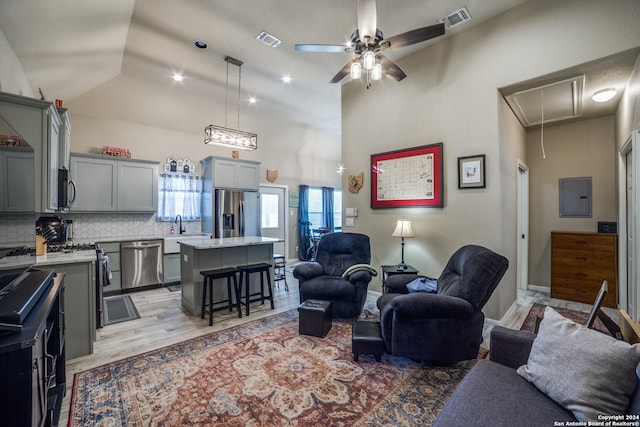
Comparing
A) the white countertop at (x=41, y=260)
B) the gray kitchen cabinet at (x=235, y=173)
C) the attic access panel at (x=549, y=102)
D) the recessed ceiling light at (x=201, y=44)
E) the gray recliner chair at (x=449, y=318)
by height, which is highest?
the recessed ceiling light at (x=201, y=44)

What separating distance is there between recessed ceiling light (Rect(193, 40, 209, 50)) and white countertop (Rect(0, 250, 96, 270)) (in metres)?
2.87

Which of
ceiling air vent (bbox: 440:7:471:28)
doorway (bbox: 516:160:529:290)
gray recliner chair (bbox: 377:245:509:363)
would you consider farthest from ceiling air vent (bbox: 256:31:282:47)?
doorway (bbox: 516:160:529:290)

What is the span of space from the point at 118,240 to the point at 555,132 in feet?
24.2

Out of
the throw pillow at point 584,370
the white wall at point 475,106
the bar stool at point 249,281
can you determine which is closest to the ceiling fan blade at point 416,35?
the white wall at point 475,106

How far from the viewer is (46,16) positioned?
8.07 feet

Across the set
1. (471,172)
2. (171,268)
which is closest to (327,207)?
(171,268)

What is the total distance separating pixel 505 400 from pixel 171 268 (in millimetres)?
5200

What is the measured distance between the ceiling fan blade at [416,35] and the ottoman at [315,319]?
8.73 ft

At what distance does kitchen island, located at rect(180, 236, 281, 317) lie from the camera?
3.57m

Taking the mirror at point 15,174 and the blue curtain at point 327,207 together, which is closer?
the mirror at point 15,174

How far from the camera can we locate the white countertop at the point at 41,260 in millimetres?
2274

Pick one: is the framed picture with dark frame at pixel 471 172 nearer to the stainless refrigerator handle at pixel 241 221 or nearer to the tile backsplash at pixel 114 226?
the stainless refrigerator handle at pixel 241 221

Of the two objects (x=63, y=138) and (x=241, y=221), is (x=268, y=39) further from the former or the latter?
(x=241, y=221)

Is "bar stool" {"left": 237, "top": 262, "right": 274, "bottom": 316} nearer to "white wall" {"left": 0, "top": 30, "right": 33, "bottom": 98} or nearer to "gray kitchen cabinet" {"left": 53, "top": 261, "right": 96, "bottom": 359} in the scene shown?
"gray kitchen cabinet" {"left": 53, "top": 261, "right": 96, "bottom": 359}
